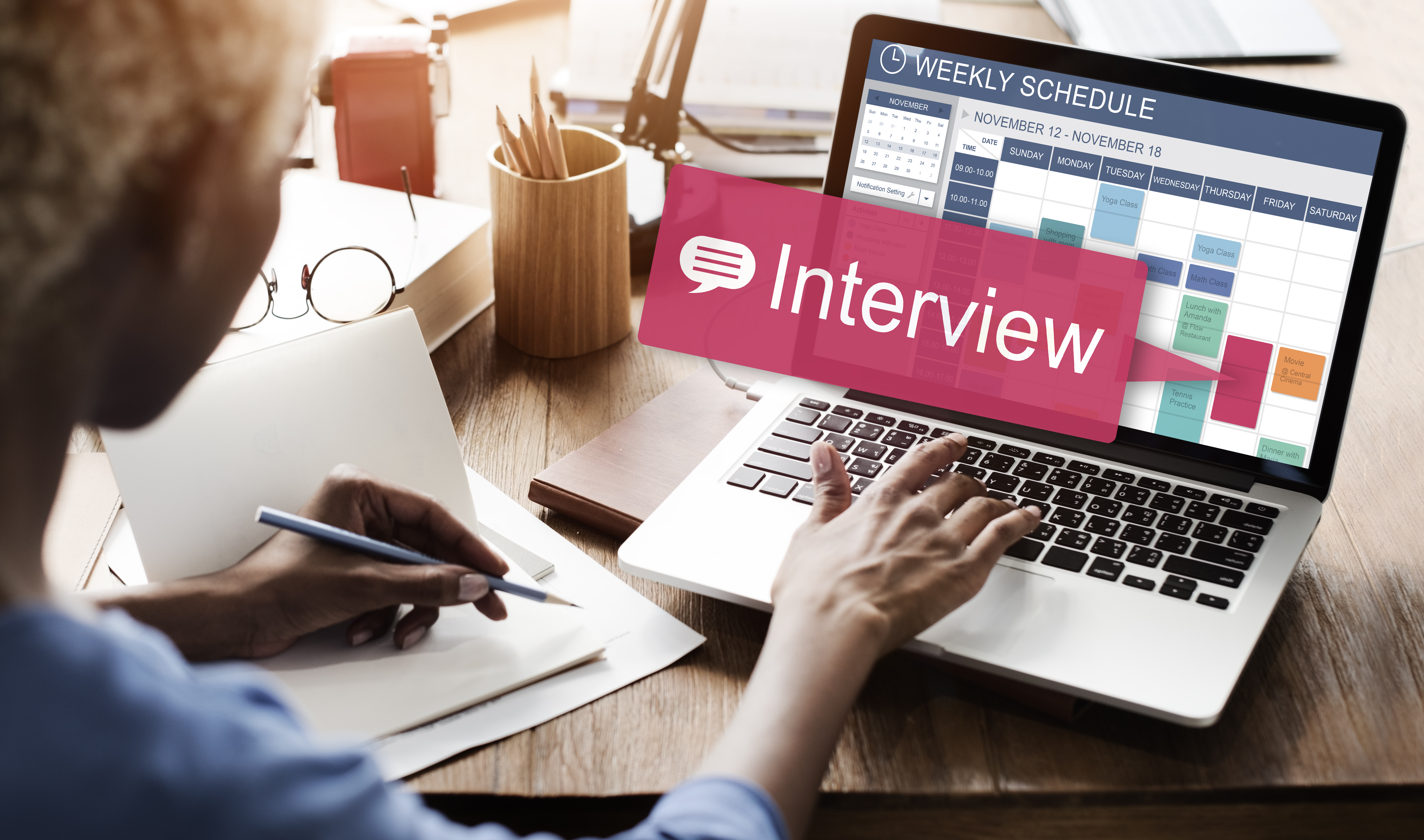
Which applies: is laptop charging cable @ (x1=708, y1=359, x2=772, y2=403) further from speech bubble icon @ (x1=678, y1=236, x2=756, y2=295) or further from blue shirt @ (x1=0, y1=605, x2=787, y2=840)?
blue shirt @ (x1=0, y1=605, x2=787, y2=840)

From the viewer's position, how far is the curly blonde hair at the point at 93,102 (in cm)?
34

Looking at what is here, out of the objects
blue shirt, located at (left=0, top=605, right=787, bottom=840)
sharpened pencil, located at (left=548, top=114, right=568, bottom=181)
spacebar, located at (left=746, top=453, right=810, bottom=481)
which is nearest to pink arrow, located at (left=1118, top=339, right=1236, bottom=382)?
spacebar, located at (left=746, top=453, right=810, bottom=481)

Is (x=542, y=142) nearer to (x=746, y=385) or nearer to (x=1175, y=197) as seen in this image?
(x=746, y=385)

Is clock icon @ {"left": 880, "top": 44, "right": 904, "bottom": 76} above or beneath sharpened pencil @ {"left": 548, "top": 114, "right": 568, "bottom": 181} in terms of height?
above

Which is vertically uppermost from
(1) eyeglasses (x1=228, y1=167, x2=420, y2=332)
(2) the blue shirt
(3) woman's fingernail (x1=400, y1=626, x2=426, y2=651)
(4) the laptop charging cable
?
(2) the blue shirt

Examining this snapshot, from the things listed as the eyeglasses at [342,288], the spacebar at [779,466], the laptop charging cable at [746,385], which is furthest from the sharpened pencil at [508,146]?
the spacebar at [779,466]

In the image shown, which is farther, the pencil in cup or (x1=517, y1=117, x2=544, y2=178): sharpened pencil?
(x1=517, y1=117, x2=544, y2=178): sharpened pencil

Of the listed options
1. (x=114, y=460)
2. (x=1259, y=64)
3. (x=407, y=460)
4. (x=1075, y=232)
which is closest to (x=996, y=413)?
(x=1075, y=232)

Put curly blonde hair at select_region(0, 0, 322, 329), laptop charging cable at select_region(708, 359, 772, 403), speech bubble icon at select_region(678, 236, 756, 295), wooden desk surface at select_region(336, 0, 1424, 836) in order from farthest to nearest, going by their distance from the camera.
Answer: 1. speech bubble icon at select_region(678, 236, 756, 295)
2. laptop charging cable at select_region(708, 359, 772, 403)
3. wooden desk surface at select_region(336, 0, 1424, 836)
4. curly blonde hair at select_region(0, 0, 322, 329)

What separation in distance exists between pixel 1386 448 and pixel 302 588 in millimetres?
891

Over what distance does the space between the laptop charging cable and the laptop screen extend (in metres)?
0.20

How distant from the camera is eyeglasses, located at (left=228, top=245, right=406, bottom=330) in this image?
991 mm

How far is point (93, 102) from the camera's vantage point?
1.15 ft

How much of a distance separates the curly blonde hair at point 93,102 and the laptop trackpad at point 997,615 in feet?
1.61
